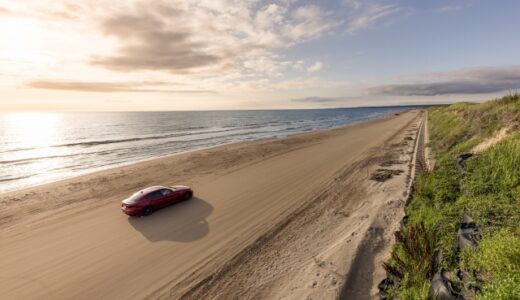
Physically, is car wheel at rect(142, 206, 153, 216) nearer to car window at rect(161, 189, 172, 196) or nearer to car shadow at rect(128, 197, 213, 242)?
car shadow at rect(128, 197, 213, 242)

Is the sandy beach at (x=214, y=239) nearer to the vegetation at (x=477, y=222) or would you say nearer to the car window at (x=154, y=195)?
the car window at (x=154, y=195)

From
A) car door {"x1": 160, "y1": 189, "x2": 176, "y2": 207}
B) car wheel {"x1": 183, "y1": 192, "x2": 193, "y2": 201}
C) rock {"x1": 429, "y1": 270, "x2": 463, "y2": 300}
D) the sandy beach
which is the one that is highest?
rock {"x1": 429, "y1": 270, "x2": 463, "y2": 300}

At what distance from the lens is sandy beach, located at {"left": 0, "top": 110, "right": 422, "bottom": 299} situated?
375 inches

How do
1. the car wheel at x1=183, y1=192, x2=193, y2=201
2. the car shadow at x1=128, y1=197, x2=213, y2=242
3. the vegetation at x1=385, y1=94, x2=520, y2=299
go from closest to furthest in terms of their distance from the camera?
1. the vegetation at x1=385, y1=94, x2=520, y2=299
2. the car shadow at x1=128, y1=197, x2=213, y2=242
3. the car wheel at x1=183, y1=192, x2=193, y2=201

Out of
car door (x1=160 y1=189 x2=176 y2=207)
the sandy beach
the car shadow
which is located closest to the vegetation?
the sandy beach

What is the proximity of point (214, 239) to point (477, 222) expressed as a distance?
1065 centimetres

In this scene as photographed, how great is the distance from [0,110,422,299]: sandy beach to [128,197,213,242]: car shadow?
2.6 inches

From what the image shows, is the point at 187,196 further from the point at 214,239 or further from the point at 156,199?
the point at 214,239

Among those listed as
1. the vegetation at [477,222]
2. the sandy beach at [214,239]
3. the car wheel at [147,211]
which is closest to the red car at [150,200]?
the car wheel at [147,211]

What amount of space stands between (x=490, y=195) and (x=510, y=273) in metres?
5.39

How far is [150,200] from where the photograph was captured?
53.1 feet

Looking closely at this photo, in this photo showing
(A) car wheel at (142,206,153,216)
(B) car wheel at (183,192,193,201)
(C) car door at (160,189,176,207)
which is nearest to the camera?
(A) car wheel at (142,206,153,216)

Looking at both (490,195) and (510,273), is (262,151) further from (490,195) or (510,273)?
(510,273)

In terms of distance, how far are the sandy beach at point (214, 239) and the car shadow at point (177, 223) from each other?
0.21ft
